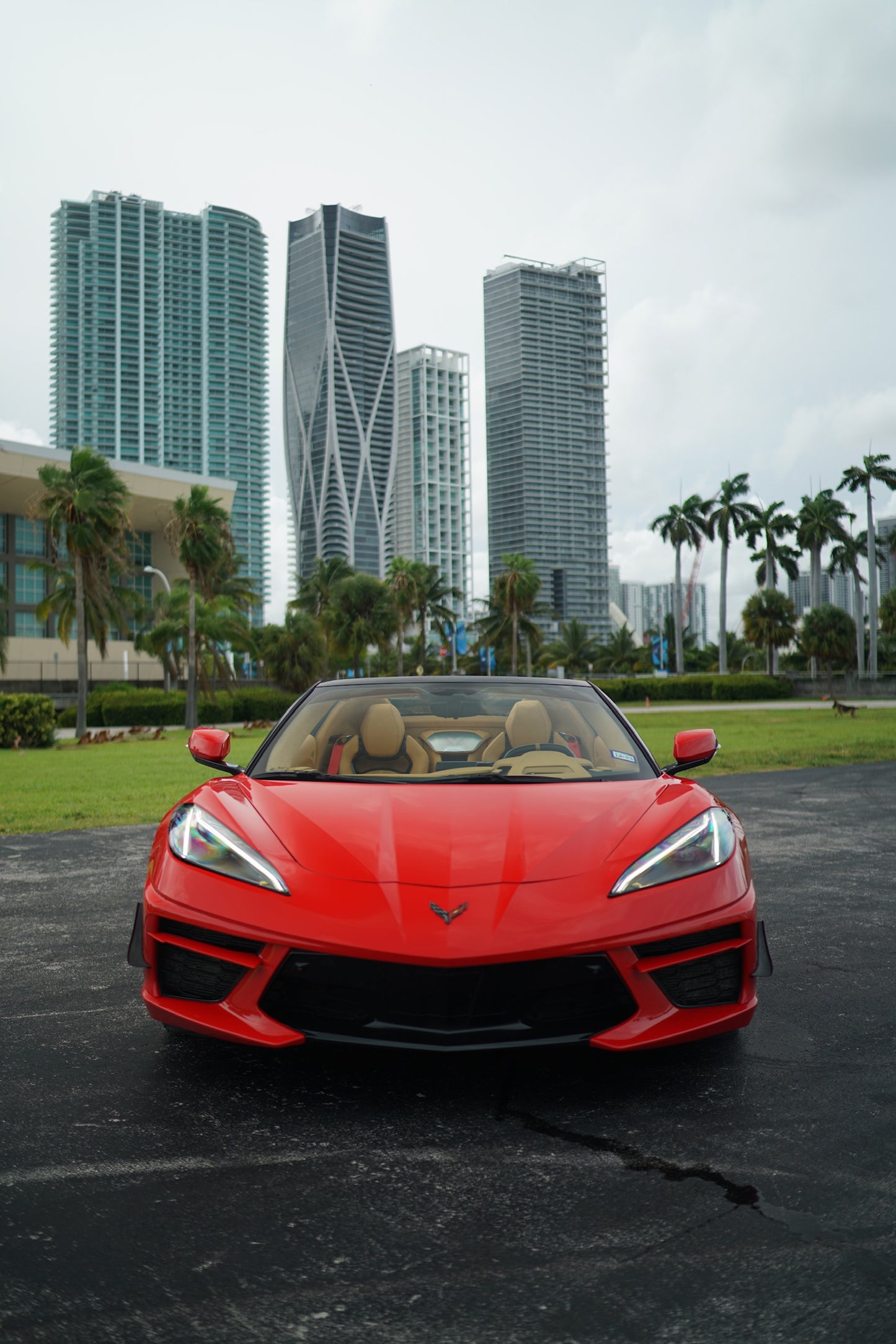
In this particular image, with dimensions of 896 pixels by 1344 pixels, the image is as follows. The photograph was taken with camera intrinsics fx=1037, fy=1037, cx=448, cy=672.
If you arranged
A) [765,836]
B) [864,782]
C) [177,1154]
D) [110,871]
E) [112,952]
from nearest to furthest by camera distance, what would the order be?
1. [177,1154]
2. [112,952]
3. [110,871]
4. [765,836]
5. [864,782]

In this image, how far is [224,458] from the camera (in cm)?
19688

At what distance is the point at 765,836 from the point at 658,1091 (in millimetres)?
5847

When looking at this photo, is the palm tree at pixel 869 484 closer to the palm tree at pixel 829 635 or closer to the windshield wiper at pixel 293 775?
the palm tree at pixel 829 635

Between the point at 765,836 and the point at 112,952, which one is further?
the point at 765,836

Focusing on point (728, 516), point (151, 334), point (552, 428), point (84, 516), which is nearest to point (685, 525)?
point (728, 516)

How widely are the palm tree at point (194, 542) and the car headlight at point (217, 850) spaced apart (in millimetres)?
40201

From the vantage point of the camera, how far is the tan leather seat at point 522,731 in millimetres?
4480

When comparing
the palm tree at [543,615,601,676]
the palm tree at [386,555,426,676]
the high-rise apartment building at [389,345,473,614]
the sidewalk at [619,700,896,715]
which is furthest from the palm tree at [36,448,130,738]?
the high-rise apartment building at [389,345,473,614]

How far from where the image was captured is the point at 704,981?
303 centimetres

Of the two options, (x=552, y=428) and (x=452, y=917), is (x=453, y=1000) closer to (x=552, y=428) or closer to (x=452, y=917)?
(x=452, y=917)

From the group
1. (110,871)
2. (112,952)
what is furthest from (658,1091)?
(110,871)

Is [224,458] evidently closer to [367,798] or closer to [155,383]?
[155,383]

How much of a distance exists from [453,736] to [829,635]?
256 ft

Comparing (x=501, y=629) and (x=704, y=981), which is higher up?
(x=501, y=629)
